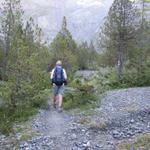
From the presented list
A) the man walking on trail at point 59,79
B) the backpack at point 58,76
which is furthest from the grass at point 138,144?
the backpack at point 58,76

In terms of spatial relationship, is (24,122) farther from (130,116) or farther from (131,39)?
(131,39)

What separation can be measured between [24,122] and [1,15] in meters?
23.6

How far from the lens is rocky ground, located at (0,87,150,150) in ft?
46.7

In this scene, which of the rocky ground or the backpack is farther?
the backpack

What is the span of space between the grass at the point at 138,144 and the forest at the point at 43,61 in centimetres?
525

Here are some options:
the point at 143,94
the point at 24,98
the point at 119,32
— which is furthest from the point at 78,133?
the point at 119,32

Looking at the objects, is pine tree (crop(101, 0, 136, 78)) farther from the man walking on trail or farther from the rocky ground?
the man walking on trail

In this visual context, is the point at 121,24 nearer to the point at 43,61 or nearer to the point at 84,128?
the point at 43,61

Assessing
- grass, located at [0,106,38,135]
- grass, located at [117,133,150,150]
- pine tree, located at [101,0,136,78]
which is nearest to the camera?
grass, located at [117,133,150,150]

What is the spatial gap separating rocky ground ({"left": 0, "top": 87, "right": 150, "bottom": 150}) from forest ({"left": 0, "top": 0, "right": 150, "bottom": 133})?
1.19 meters

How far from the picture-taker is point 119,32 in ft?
121

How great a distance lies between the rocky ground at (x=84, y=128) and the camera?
14234 millimetres

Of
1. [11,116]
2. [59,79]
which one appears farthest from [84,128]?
[59,79]

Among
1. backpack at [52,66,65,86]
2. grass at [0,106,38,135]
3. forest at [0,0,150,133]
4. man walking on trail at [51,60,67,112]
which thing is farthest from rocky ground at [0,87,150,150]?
backpack at [52,66,65,86]
